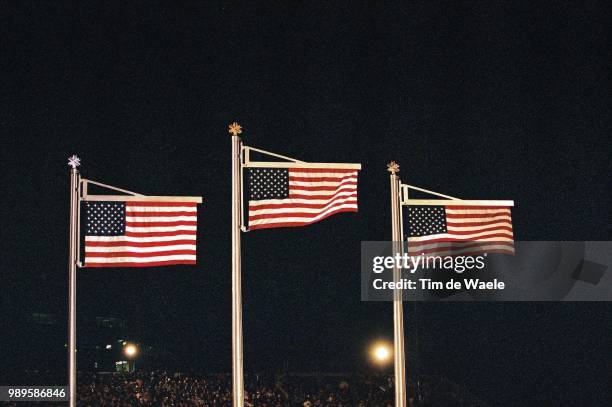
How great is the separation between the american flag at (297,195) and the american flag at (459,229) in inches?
68.9

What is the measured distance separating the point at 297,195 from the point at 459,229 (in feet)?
11.6

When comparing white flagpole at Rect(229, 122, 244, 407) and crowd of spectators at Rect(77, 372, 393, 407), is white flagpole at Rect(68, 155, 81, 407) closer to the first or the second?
white flagpole at Rect(229, 122, 244, 407)

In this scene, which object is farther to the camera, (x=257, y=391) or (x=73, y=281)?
(x=257, y=391)

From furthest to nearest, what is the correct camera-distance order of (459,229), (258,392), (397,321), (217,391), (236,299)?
(258,392) < (217,391) < (459,229) < (397,321) < (236,299)

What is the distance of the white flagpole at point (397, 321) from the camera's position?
14016 mm

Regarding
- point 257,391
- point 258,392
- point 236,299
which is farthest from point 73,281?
point 257,391

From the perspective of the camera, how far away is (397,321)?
14.3 m

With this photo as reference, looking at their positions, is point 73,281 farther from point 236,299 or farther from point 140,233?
point 236,299

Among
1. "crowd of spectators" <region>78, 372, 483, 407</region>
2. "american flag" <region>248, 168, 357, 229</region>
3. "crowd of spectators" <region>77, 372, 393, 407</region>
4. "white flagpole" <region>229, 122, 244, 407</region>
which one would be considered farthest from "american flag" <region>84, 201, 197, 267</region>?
"crowd of spectators" <region>77, 372, 393, 407</region>

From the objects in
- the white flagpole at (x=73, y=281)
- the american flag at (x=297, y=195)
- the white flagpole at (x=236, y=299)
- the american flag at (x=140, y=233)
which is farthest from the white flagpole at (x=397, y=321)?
the white flagpole at (x=73, y=281)

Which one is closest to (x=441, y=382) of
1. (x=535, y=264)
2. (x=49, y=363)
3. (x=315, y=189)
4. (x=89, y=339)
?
(x=535, y=264)

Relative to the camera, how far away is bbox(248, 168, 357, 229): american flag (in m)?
14.3

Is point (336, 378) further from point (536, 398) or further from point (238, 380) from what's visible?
point (238, 380)

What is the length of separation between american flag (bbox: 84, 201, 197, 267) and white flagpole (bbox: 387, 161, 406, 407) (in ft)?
11.9
